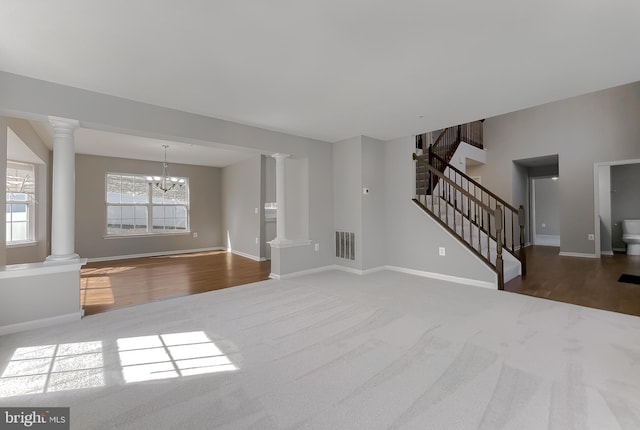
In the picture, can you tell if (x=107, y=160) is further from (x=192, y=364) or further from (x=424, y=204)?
(x=424, y=204)

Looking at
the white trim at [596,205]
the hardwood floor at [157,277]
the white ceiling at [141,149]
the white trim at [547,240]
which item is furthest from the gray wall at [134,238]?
the white trim at [547,240]

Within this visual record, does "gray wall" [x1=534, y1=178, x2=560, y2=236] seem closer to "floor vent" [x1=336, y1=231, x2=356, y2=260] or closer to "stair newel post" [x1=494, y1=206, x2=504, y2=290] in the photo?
"stair newel post" [x1=494, y1=206, x2=504, y2=290]

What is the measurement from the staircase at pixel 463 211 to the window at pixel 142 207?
238 inches

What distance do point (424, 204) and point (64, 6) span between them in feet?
A: 15.8

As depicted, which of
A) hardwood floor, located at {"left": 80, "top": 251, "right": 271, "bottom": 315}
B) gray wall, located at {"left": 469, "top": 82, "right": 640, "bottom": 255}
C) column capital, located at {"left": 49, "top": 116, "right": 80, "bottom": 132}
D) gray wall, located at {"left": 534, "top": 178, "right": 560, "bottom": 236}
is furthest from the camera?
gray wall, located at {"left": 534, "top": 178, "right": 560, "bottom": 236}

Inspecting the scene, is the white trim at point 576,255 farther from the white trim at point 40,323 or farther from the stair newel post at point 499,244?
the white trim at point 40,323

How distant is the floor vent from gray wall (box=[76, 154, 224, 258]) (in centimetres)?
434

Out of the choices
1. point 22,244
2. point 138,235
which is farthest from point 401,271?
point 22,244

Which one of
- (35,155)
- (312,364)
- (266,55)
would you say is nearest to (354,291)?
(312,364)

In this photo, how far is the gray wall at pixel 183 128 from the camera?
8.65ft

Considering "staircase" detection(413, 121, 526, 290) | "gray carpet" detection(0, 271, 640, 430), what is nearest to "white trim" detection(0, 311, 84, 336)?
"gray carpet" detection(0, 271, 640, 430)

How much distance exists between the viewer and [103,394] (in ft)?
5.57

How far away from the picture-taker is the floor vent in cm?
491

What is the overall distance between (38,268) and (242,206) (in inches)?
177
